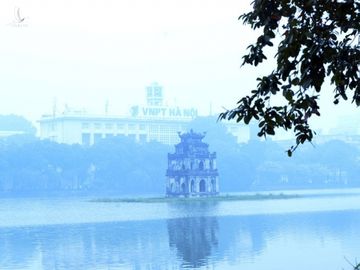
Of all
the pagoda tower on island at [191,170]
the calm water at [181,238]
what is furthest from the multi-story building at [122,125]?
the calm water at [181,238]

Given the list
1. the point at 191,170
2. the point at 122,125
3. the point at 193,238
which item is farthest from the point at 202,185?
the point at 122,125

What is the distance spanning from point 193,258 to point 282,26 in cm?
2329

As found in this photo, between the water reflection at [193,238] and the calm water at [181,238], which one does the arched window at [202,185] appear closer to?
the calm water at [181,238]

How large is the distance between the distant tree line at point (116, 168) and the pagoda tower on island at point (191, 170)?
20078mm

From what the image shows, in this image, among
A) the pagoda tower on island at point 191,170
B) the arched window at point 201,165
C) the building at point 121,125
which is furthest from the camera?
the building at point 121,125

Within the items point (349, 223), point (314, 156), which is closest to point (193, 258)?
point (349, 223)

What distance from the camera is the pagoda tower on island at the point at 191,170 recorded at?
252ft

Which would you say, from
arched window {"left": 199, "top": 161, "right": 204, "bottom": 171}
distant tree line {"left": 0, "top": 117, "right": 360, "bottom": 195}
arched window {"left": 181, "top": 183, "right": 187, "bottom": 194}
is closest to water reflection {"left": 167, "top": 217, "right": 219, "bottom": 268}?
arched window {"left": 181, "top": 183, "right": 187, "bottom": 194}

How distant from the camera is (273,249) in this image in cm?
3300

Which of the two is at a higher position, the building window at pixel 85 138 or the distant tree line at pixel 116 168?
the building window at pixel 85 138

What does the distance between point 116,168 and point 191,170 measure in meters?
23.9

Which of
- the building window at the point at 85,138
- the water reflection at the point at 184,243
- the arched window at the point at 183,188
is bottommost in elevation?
the water reflection at the point at 184,243

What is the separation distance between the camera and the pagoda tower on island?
252 ft

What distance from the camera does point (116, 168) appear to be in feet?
324
